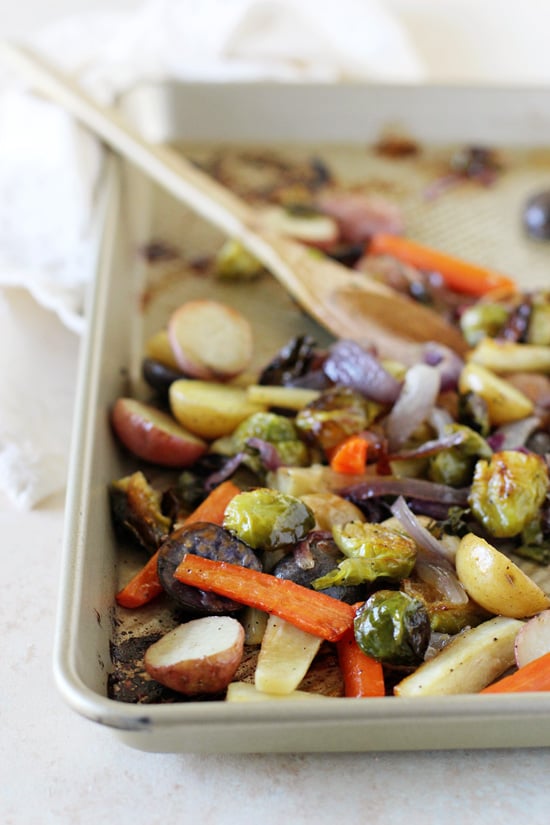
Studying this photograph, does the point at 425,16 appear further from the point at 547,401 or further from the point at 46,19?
the point at 547,401

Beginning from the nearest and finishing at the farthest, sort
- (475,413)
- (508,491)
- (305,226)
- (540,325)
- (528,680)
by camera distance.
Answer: (528,680) → (508,491) → (475,413) → (540,325) → (305,226)

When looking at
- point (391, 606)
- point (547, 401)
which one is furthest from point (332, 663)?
point (547, 401)

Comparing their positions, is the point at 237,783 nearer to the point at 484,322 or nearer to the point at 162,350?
the point at 162,350

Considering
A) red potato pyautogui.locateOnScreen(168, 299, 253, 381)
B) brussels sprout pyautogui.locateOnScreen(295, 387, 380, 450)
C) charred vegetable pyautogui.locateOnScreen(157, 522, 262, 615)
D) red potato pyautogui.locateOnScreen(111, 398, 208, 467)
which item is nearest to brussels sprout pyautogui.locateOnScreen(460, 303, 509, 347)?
brussels sprout pyautogui.locateOnScreen(295, 387, 380, 450)

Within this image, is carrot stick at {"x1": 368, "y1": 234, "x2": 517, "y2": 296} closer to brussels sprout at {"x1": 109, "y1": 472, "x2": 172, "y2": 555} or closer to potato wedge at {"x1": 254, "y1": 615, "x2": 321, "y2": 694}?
brussels sprout at {"x1": 109, "y1": 472, "x2": 172, "y2": 555}

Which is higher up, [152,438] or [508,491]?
[152,438]

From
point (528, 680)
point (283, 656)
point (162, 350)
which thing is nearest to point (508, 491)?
point (528, 680)
